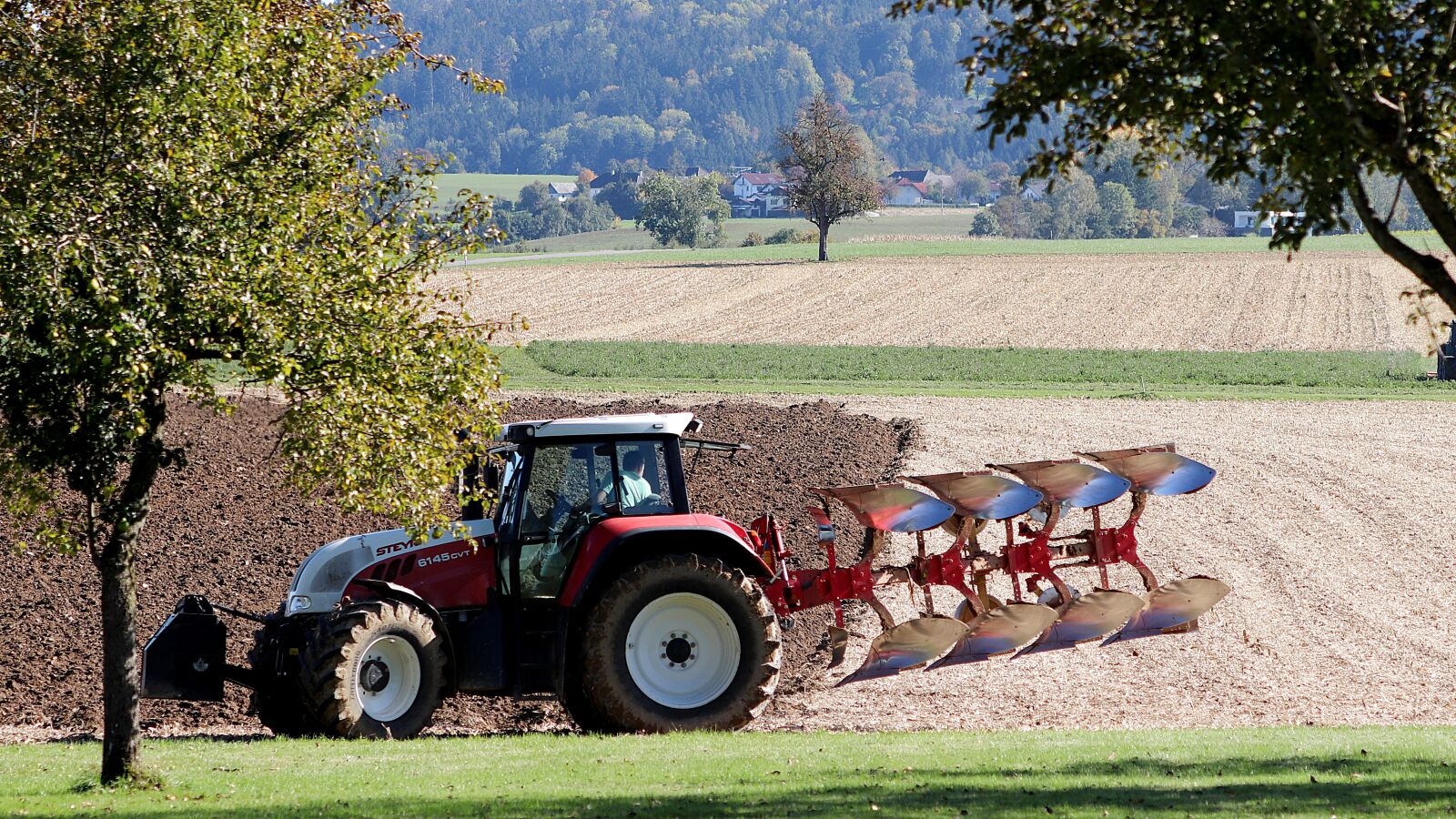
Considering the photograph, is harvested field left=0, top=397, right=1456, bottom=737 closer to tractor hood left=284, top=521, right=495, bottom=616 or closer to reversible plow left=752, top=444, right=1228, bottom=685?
reversible plow left=752, top=444, right=1228, bottom=685

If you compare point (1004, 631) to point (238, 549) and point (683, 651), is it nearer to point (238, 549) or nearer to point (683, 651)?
point (683, 651)

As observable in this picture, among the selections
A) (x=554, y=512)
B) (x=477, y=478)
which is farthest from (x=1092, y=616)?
(x=477, y=478)

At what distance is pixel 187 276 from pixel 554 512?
3845 millimetres

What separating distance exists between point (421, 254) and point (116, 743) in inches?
127

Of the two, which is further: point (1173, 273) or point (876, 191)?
point (876, 191)

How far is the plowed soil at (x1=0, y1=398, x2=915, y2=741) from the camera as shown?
11406 mm

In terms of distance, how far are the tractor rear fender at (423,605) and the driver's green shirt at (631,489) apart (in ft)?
4.84

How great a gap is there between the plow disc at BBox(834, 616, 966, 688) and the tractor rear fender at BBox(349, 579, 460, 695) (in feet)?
10.4

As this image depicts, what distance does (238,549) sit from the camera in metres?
15.6

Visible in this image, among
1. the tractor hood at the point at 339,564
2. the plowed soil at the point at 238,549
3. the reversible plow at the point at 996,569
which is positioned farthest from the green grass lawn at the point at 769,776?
the reversible plow at the point at 996,569

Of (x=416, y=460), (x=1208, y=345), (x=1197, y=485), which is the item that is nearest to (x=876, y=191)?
(x=1208, y=345)

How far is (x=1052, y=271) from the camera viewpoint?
67875mm

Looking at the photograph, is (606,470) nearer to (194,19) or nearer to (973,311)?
(194,19)

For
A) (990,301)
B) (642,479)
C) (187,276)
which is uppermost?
(187,276)
